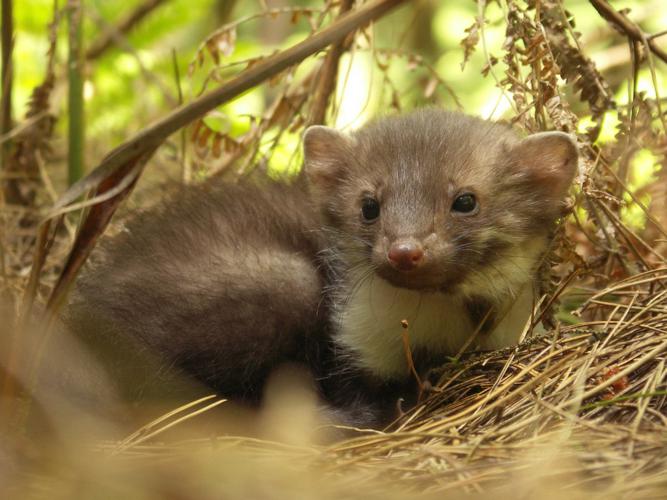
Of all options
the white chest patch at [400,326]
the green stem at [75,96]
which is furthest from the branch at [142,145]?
the green stem at [75,96]

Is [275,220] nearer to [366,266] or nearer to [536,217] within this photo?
[366,266]

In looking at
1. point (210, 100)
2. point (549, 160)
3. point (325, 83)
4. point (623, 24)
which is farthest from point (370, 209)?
point (325, 83)

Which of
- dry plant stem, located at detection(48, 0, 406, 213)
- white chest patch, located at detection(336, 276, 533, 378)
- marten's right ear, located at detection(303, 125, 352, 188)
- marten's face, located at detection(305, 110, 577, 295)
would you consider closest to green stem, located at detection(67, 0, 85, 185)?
marten's right ear, located at detection(303, 125, 352, 188)

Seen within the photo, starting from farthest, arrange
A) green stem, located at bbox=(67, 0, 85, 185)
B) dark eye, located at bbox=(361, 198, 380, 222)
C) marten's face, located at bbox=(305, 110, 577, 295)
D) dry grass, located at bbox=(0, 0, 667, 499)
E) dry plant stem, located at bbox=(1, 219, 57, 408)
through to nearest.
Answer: green stem, located at bbox=(67, 0, 85, 185), dark eye, located at bbox=(361, 198, 380, 222), marten's face, located at bbox=(305, 110, 577, 295), dry plant stem, located at bbox=(1, 219, 57, 408), dry grass, located at bbox=(0, 0, 667, 499)

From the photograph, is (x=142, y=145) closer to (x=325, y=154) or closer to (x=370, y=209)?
(x=370, y=209)

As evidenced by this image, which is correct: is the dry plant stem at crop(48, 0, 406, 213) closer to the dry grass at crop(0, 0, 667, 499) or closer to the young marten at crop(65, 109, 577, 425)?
the dry grass at crop(0, 0, 667, 499)
